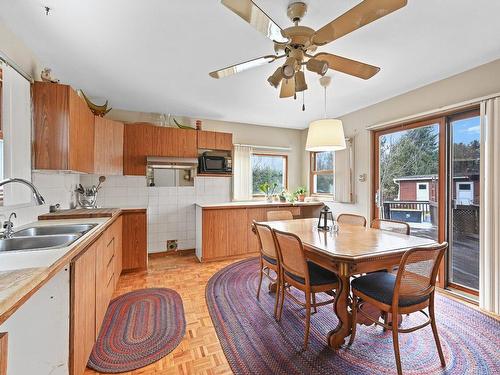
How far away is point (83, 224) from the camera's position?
202 centimetres

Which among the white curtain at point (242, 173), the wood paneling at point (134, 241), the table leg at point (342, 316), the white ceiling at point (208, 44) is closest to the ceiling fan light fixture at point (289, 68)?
the white ceiling at point (208, 44)

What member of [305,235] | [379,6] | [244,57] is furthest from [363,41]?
[305,235]

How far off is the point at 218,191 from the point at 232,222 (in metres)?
0.82

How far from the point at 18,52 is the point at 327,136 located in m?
2.69

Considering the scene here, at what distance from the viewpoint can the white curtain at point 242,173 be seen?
14.2 ft

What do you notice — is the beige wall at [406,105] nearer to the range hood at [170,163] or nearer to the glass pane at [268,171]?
the glass pane at [268,171]

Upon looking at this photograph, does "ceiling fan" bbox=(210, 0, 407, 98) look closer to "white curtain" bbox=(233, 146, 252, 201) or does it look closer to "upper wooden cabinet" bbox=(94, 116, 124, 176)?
"upper wooden cabinet" bbox=(94, 116, 124, 176)

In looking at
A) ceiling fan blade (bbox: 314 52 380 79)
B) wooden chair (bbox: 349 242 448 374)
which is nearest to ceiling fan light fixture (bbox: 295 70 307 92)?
ceiling fan blade (bbox: 314 52 380 79)

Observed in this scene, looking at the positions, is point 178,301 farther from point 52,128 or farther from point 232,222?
point 52,128

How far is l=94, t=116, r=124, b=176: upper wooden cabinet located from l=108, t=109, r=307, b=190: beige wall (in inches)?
20.5

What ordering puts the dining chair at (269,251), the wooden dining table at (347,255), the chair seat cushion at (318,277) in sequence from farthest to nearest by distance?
the dining chair at (269,251) → the chair seat cushion at (318,277) → the wooden dining table at (347,255)

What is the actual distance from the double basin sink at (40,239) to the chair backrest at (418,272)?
196 cm

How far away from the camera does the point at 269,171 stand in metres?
4.79

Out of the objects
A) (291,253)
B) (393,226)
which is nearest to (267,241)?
(291,253)
